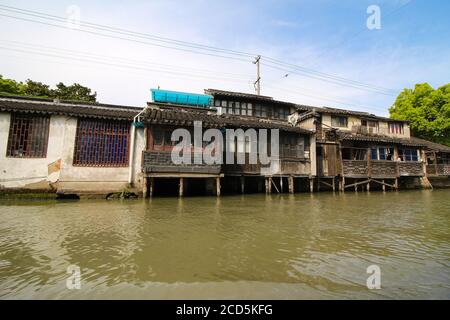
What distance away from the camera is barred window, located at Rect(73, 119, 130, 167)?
12688mm

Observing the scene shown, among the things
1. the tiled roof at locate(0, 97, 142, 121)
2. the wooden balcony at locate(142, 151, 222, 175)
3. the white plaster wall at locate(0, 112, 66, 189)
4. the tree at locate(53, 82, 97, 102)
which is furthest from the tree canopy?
the wooden balcony at locate(142, 151, 222, 175)

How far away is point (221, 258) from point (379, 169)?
21.9m

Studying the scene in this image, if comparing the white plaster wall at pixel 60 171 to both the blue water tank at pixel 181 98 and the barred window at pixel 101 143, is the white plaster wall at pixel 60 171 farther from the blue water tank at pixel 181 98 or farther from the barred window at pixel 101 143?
the blue water tank at pixel 181 98

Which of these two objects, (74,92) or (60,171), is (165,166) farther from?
(74,92)

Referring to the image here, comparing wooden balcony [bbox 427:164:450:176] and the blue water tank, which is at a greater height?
the blue water tank

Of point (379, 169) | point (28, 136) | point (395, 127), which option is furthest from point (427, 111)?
point (28, 136)

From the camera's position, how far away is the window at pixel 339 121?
2360 cm

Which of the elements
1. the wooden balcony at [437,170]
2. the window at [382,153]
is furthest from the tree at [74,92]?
the wooden balcony at [437,170]

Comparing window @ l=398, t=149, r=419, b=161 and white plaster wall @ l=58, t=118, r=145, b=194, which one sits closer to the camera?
white plaster wall @ l=58, t=118, r=145, b=194

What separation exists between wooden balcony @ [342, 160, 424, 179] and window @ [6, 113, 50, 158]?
72.1 ft

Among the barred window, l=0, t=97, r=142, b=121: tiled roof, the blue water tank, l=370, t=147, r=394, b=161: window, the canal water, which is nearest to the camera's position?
the canal water

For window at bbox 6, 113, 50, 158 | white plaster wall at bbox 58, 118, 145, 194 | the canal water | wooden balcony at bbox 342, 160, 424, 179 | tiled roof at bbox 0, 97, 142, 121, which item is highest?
tiled roof at bbox 0, 97, 142, 121

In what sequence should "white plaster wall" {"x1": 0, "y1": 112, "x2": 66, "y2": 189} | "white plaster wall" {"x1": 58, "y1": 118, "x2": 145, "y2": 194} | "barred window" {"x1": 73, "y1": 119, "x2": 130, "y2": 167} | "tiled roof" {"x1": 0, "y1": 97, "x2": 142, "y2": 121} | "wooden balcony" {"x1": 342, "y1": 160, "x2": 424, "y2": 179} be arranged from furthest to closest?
"wooden balcony" {"x1": 342, "y1": 160, "x2": 424, "y2": 179} < "barred window" {"x1": 73, "y1": 119, "x2": 130, "y2": 167} < "white plaster wall" {"x1": 58, "y1": 118, "x2": 145, "y2": 194} < "tiled roof" {"x1": 0, "y1": 97, "x2": 142, "y2": 121} < "white plaster wall" {"x1": 0, "y1": 112, "x2": 66, "y2": 189}

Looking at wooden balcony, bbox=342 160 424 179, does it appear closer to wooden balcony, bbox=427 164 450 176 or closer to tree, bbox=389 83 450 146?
wooden balcony, bbox=427 164 450 176
